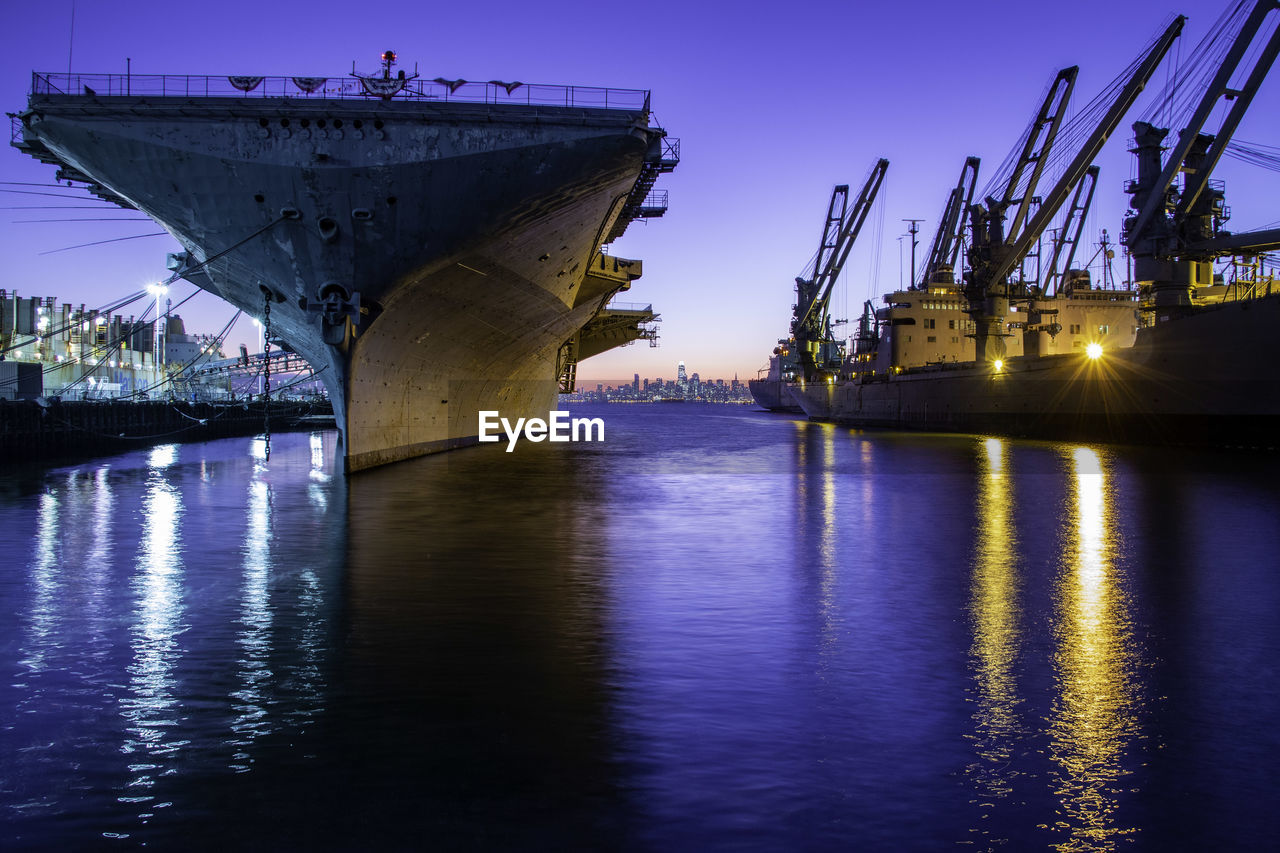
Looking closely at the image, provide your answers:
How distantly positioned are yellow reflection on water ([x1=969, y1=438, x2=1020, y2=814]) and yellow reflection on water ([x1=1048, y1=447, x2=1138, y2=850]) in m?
0.28

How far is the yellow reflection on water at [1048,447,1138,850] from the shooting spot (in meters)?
4.33

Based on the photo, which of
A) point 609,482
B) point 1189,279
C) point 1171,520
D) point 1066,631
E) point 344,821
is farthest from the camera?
point 1189,279

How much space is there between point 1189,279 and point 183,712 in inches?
1505

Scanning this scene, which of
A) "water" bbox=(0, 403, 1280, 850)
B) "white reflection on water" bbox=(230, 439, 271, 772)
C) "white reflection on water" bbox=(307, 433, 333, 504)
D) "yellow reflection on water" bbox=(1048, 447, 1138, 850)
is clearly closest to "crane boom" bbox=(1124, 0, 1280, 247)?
"water" bbox=(0, 403, 1280, 850)

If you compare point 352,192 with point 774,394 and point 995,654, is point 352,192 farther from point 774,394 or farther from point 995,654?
point 774,394

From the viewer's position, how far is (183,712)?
5.73 metres

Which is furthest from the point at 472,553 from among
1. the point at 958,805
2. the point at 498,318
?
the point at 498,318

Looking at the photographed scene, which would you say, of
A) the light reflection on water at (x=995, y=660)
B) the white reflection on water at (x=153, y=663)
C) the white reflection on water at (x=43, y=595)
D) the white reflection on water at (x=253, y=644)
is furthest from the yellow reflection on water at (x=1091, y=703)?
the white reflection on water at (x=43, y=595)

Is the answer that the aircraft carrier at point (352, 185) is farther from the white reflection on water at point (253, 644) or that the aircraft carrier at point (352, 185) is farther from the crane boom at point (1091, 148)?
the crane boom at point (1091, 148)

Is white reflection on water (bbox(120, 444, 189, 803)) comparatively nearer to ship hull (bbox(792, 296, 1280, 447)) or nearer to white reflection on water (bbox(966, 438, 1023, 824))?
white reflection on water (bbox(966, 438, 1023, 824))

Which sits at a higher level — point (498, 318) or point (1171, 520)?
point (498, 318)

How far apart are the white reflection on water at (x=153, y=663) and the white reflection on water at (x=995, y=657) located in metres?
4.57

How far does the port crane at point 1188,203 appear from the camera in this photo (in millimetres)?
32000

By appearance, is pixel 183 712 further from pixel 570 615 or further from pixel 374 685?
pixel 570 615
